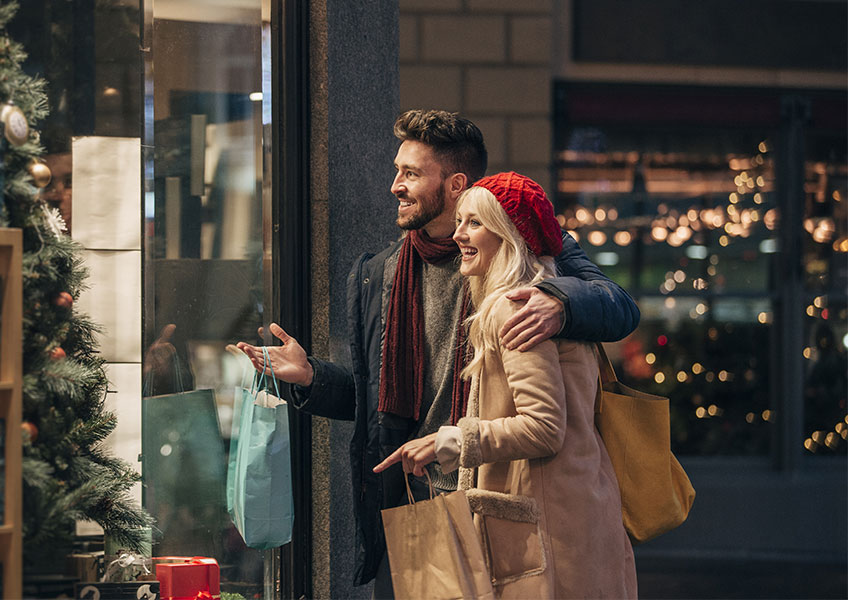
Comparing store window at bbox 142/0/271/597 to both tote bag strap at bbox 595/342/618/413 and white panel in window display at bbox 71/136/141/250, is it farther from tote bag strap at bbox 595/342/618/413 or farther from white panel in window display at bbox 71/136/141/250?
tote bag strap at bbox 595/342/618/413

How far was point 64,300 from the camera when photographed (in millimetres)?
3338

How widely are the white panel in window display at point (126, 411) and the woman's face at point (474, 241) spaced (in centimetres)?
143

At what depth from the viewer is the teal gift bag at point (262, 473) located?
12.4ft

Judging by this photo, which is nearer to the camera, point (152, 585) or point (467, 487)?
point (467, 487)

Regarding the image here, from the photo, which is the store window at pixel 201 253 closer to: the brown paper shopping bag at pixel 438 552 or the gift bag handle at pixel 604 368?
the brown paper shopping bag at pixel 438 552

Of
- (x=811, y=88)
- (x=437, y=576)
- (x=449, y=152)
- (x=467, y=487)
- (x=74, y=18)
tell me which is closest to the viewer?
(x=437, y=576)

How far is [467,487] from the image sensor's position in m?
3.14

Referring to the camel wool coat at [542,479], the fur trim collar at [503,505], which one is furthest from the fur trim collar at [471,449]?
the fur trim collar at [503,505]

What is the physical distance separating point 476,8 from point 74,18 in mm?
5196

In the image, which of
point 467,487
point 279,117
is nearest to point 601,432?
point 467,487

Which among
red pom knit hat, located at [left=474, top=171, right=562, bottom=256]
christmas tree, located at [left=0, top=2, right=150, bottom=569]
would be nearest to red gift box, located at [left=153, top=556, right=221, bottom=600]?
christmas tree, located at [left=0, top=2, right=150, bottom=569]

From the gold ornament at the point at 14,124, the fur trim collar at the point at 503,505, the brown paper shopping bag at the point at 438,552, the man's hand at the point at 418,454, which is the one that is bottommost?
the brown paper shopping bag at the point at 438,552

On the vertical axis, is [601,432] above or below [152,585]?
above

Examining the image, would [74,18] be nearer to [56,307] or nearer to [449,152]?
[56,307]
